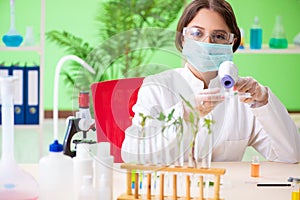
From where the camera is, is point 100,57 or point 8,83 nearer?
point 8,83

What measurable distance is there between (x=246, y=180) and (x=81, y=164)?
590 millimetres

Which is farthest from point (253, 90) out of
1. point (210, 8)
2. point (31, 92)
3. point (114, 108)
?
point (31, 92)

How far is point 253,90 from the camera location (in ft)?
7.76

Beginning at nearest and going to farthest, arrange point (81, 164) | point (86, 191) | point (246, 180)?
point (86, 191), point (81, 164), point (246, 180)

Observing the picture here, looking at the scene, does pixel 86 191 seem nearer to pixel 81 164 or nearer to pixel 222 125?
pixel 81 164

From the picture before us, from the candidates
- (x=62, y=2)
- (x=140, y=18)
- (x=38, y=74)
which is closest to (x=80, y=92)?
(x=38, y=74)

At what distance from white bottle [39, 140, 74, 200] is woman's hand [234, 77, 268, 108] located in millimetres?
681

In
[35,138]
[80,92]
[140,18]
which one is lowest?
[35,138]

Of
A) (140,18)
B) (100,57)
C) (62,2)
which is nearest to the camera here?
(100,57)

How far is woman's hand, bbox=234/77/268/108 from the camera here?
2.26 meters

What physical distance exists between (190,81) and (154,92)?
0.10 m

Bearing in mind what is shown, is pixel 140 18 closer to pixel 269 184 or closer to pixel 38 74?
pixel 38 74

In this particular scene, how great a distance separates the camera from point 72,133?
2295 mm

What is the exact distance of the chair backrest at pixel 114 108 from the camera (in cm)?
177
